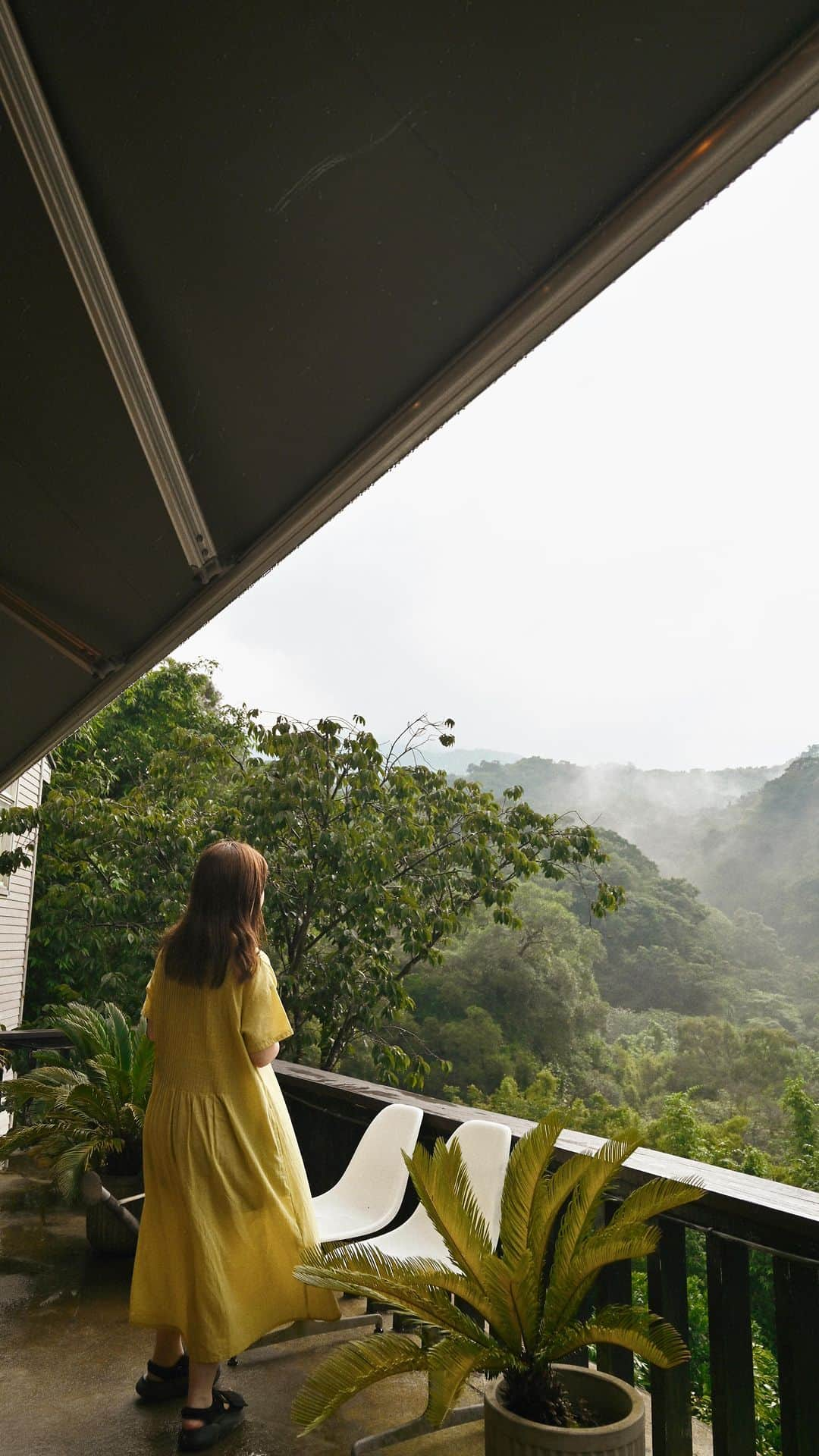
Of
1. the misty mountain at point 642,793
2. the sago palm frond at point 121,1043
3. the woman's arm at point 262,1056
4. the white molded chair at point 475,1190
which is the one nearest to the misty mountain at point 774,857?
the misty mountain at point 642,793

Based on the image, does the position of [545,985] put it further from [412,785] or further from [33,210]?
[33,210]

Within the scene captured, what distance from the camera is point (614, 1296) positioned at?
3.08 metres

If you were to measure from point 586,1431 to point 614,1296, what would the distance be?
0.81 metres

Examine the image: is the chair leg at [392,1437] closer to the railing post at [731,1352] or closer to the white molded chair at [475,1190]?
the white molded chair at [475,1190]

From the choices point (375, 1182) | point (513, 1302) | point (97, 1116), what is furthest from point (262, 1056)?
point (97, 1116)

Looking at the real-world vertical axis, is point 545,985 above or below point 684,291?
below

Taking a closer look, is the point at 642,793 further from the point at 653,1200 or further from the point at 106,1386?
the point at 653,1200

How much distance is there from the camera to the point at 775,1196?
261 centimetres

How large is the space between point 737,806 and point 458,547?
1443 inches

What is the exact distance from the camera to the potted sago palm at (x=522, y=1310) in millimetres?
2447

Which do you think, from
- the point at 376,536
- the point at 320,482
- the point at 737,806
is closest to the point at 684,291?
the point at 376,536

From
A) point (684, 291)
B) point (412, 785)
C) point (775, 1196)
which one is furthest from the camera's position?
point (684, 291)

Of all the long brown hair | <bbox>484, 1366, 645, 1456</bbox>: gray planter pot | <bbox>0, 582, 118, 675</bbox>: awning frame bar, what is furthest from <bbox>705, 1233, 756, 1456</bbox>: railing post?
<bbox>0, 582, 118, 675</bbox>: awning frame bar

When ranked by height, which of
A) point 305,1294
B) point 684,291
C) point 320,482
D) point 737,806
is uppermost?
point 684,291
